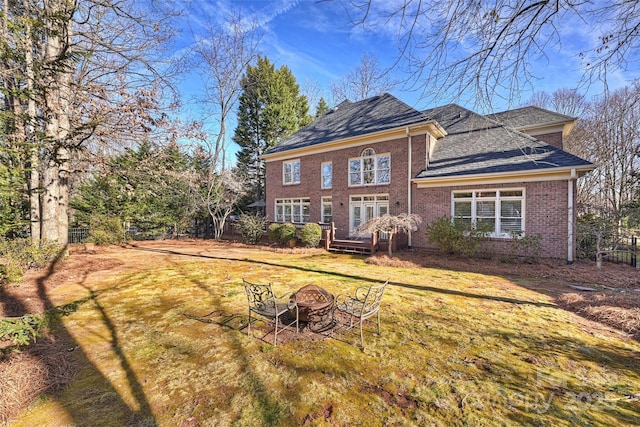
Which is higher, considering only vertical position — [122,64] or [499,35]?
[122,64]

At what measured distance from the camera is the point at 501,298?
5.91m

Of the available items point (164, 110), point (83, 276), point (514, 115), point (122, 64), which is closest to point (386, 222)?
point (164, 110)

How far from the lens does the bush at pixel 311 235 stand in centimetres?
1420

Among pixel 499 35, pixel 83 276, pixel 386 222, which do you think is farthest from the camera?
pixel 386 222

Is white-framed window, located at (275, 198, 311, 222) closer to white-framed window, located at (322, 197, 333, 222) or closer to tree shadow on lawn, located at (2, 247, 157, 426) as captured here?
white-framed window, located at (322, 197, 333, 222)

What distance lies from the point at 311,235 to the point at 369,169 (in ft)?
17.0

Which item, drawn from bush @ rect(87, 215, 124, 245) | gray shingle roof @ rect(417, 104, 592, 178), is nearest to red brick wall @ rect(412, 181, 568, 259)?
gray shingle roof @ rect(417, 104, 592, 178)

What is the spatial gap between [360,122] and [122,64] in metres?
12.1

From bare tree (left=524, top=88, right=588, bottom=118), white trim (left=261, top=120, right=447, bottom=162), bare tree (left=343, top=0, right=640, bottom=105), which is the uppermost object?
bare tree (left=524, top=88, right=588, bottom=118)

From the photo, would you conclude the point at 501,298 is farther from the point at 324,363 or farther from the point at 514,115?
the point at 514,115

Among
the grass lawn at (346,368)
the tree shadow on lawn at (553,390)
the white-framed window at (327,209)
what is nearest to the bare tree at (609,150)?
the white-framed window at (327,209)

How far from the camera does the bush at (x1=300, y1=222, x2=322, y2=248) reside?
46.6 ft

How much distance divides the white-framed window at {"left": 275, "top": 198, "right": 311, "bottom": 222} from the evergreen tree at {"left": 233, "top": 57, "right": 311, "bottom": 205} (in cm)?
865

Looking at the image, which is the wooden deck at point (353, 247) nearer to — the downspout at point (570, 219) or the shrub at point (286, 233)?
the shrub at point (286, 233)
